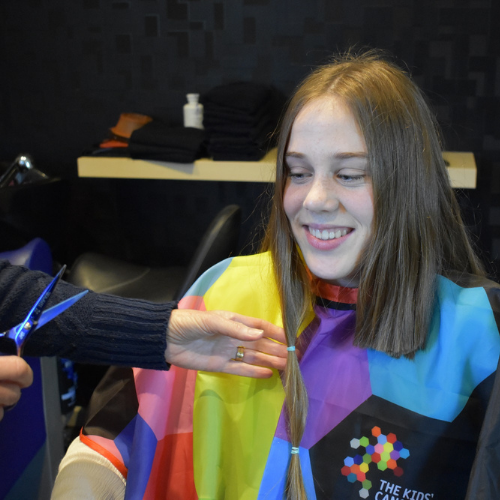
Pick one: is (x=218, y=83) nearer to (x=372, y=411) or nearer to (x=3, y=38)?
(x=3, y=38)

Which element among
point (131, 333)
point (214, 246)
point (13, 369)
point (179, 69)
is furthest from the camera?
point (179, 69)

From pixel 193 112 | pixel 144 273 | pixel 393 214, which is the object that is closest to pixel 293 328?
pixel 393 214

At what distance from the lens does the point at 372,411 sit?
116 centimetres

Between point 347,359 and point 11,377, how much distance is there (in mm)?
647

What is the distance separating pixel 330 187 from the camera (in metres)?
1.16

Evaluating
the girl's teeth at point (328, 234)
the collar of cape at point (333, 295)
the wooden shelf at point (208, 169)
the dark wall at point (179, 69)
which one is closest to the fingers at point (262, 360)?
the collar of cape at point (333, 295)

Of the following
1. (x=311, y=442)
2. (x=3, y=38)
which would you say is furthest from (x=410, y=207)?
(x=3, y=38)

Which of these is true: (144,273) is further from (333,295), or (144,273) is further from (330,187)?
(330,187)

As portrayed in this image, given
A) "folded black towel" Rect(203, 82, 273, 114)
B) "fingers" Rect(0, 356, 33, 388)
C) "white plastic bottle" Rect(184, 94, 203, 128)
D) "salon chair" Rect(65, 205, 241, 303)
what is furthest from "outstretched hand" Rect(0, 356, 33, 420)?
"white plastic bottle" Rect(184, 94, 203, 128)

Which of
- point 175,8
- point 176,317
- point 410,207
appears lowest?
point 176,317

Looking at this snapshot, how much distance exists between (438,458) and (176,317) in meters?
0.62

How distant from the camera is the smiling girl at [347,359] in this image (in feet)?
3.64

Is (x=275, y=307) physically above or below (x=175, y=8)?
below

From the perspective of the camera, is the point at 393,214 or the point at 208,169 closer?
the point at 393,214
